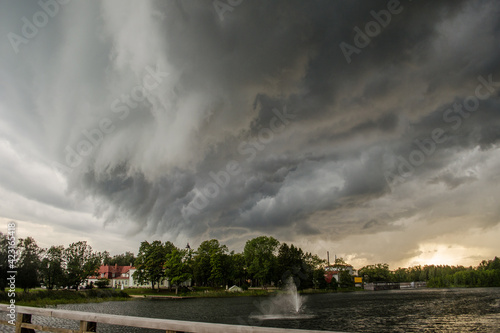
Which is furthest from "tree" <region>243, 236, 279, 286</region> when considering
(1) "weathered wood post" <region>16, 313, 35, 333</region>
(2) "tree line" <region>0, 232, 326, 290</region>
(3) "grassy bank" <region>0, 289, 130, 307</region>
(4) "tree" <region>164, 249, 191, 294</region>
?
(1) "weathered wood post" <region>16, 313, 35, 333</region>

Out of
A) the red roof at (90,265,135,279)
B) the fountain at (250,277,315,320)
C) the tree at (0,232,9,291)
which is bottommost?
the red roof at (90,265,135,279)

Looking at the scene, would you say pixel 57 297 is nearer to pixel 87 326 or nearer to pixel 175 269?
pixel 175 269

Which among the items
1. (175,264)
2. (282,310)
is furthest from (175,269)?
(282,310)

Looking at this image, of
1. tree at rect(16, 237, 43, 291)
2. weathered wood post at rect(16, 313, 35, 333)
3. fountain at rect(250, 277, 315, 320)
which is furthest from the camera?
tree at rect(16, 237, 43, 291)

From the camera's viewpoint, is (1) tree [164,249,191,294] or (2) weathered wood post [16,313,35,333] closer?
(2) weathered wood post [16,313,35,333]

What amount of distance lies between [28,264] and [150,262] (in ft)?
96.2

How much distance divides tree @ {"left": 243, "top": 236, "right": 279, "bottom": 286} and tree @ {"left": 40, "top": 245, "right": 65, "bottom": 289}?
178ft

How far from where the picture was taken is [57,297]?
5994 cm

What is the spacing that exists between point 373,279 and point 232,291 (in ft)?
430

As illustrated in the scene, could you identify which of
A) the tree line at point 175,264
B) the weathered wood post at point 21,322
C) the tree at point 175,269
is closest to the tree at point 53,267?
the tree line at point 175,264

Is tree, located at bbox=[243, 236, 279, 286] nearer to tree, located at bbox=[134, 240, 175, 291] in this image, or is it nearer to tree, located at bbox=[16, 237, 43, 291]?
tree, located at bbox=[134, 240, 175, 291]

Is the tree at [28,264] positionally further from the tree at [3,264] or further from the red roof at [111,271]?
the red roof at [111,271]

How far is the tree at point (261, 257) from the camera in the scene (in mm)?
106562

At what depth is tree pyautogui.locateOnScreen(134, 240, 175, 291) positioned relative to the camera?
305ft
